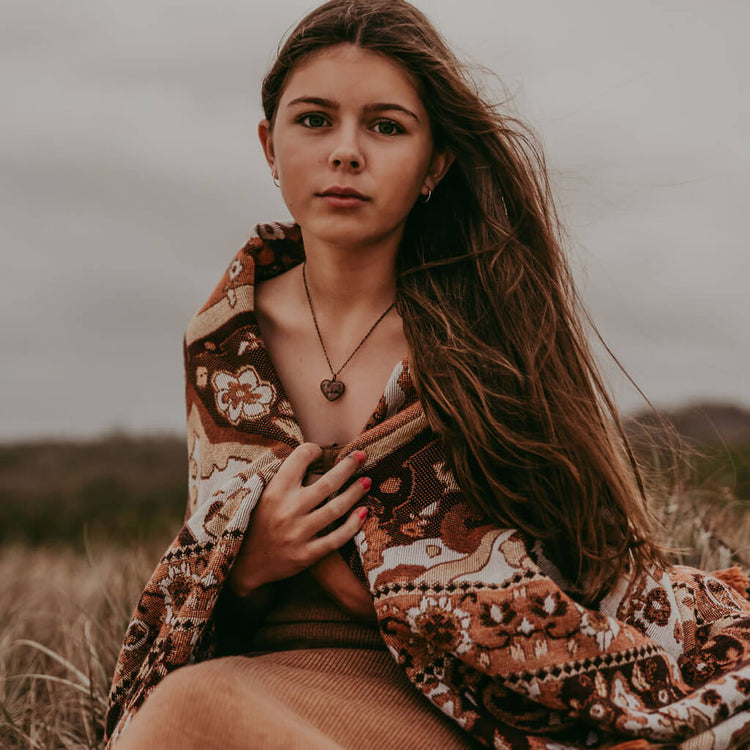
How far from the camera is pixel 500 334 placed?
2338 millimetres

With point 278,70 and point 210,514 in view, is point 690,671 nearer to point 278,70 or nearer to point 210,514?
point 210,514

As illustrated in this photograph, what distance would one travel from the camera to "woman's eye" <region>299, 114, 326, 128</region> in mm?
2260

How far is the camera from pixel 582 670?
6.28 ft

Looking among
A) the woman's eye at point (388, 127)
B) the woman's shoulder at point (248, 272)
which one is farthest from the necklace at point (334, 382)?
the woman's eye at point (388, 127)

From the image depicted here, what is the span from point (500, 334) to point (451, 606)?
72 cm

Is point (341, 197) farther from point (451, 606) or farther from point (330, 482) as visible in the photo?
point (451, 606)

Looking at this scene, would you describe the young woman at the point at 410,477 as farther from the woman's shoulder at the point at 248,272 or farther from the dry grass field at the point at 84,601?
the dry grass field at the point at 84,601

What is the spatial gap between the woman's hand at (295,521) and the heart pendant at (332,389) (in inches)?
8.1

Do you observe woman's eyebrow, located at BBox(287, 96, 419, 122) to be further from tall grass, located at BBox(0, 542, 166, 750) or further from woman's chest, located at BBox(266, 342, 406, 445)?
tall grass, located at BBox(0, 542, 166, 750)

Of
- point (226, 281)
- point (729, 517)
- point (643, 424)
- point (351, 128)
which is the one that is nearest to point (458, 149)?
point (351, 128)

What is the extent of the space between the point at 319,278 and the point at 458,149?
0.50 metres

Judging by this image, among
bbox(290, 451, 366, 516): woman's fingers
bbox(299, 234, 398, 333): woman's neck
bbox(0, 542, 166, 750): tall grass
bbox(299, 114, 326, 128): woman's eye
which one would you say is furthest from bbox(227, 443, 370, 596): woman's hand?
bbox(0, 542, 166, 750): tall grass

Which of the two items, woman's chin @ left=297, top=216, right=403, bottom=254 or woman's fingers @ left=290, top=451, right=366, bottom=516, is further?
woman's chin @ left=297, top=216, right=403, bottom=254

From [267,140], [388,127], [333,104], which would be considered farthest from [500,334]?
[267,140]
